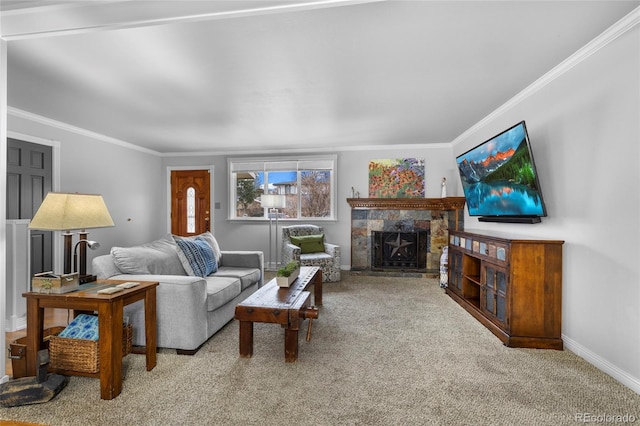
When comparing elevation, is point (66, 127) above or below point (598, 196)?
above

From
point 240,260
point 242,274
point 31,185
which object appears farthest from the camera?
point 240,260

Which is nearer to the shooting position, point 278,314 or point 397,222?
point 278,314

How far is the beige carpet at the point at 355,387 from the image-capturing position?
1670 mm

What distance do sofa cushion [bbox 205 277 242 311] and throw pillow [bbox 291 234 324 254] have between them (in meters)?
2.00

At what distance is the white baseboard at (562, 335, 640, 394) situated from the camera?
6.31ft

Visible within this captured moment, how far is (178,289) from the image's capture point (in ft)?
7.69

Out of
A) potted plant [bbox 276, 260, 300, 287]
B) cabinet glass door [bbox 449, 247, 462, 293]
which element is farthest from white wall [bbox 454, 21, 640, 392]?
potted plant [bbox 276, 260, 300, 287]

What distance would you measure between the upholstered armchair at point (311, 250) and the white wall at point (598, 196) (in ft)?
9.23

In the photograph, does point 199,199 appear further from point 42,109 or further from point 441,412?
point 441,412

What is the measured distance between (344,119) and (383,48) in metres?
1.73

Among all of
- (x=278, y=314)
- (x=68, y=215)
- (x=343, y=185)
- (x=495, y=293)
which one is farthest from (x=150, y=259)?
(x=343, y=185)

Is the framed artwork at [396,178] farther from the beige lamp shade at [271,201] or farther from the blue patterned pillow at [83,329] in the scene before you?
the blue patterned pillow at [83,329]

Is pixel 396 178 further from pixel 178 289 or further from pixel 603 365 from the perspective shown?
pixel 178 289

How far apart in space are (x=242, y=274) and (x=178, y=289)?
1.02 meters
